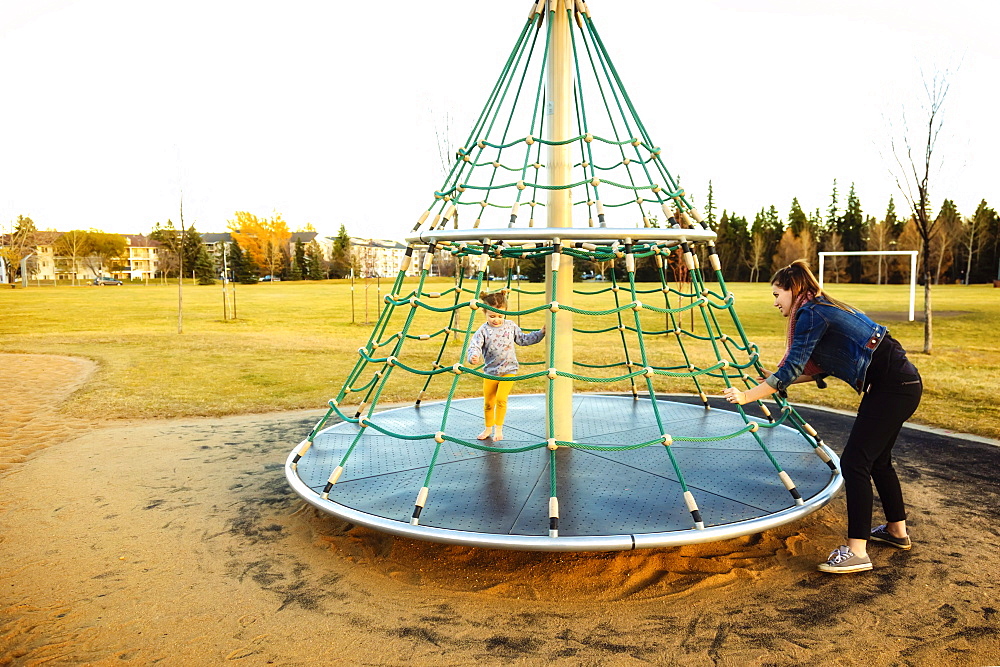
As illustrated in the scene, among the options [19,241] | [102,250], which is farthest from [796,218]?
[102,250]

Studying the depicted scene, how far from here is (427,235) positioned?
3.83 meters

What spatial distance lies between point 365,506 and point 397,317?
79.3 feet

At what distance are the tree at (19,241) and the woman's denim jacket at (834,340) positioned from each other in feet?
133

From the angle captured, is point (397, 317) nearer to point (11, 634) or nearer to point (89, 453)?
point (89, 453)

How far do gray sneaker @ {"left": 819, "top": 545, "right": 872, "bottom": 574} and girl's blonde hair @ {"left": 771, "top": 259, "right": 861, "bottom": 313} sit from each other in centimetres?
124

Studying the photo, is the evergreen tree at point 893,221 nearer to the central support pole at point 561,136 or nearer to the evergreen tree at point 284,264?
the evergreen tree at point 284,264

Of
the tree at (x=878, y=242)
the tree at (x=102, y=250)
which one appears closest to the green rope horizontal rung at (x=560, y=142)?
the tree at (x=878, y=242)

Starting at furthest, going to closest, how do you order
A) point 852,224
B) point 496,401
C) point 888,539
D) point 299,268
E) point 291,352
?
point 852,224, point 299,268, point 291,352, point 496,401, point 888,539

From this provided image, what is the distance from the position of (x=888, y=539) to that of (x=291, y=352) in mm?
12070

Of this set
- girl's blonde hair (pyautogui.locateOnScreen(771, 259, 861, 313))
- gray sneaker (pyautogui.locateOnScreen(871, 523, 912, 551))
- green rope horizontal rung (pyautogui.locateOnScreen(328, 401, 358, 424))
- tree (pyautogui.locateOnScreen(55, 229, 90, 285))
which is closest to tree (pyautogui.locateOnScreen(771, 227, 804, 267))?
gray sneaker (pyautogui.locateOnScreen(871, 523, 912, 551))

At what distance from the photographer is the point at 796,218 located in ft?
195

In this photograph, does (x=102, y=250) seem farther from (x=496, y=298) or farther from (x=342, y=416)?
(x=496, y=298)

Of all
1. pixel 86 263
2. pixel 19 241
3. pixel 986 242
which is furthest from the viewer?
pixel 86 263

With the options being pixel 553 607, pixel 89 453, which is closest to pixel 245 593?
pixel 553 607
